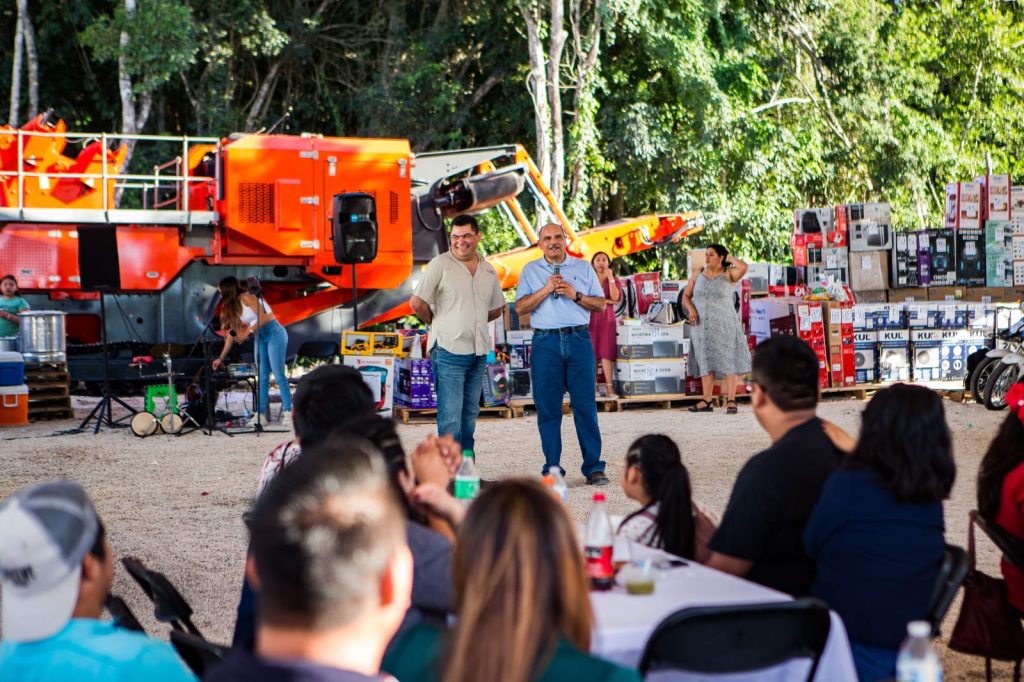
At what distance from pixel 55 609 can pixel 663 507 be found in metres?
2.23

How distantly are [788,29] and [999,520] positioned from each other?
78.1 feet

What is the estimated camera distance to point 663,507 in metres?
4.00

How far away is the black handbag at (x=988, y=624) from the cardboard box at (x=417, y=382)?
936cm

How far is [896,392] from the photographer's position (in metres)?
3.35

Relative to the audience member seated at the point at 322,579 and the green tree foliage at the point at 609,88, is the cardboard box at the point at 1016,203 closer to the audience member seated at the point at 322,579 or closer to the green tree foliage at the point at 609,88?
the green tree foliage at the point at 609,88

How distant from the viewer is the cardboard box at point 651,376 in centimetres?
1437

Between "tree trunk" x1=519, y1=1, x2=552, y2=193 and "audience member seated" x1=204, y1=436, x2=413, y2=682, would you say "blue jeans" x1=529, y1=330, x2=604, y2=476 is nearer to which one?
"audience member seated" x1=204, y1=436, x2=413, y2=682

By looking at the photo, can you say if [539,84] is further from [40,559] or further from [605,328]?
[40,559]

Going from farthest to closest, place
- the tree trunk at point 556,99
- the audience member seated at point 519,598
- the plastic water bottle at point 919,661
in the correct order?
the tree trunk at point 556,99 → the plastic water bottle at point 919,661 → the audience member seated at point 519,598

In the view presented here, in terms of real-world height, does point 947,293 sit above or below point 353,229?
below

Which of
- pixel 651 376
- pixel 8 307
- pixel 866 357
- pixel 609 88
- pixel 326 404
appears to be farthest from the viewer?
pixel 609 88

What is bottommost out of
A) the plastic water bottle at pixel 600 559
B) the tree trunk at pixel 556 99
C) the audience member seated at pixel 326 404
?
the plastic water bottle at pixel 600 559

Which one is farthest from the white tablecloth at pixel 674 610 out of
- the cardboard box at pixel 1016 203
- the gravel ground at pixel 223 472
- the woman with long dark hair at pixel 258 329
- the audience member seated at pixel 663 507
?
the cardboard box at pixel 1016 203

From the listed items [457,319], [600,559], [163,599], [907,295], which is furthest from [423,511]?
[907,295]
